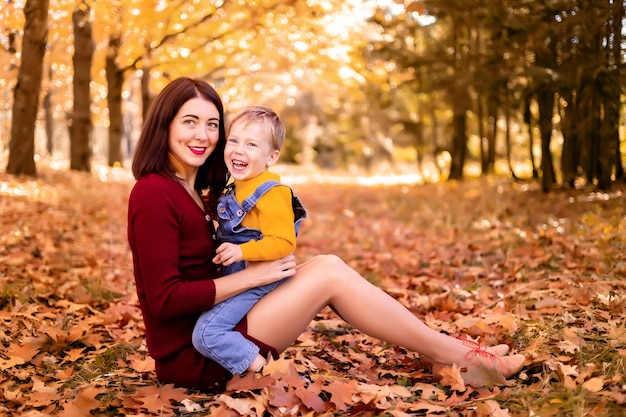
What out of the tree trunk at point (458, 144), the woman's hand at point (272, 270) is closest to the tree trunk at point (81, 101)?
the tree trunk at point (458, 144)

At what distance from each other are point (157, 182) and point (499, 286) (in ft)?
9.77

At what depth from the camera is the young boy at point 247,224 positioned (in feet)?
9.21

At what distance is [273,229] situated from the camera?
2854 mm

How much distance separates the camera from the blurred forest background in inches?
307

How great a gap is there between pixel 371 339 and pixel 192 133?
174cm

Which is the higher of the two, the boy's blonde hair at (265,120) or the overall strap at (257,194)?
the boy's blonde hair at (265,120)

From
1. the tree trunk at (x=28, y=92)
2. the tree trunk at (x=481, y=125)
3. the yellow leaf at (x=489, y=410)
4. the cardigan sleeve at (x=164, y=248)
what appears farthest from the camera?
the tree trunk at (x=481, y=125)

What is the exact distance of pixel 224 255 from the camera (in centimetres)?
277

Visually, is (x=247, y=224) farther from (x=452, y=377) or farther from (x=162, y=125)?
(x=452, y=377)

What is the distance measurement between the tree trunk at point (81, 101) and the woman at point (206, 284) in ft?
30.3

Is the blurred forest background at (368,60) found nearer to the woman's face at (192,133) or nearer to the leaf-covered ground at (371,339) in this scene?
the leaf-covered ground at (371,339)

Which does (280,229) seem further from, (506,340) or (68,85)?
(68,85)

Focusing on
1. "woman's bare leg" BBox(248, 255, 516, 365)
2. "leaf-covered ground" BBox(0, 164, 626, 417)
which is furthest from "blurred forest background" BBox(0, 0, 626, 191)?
"woman's bare leg" BBox(248, 255, 516, 365)

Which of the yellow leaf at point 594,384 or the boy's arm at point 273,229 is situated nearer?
the yellow leaf at point 594,384
